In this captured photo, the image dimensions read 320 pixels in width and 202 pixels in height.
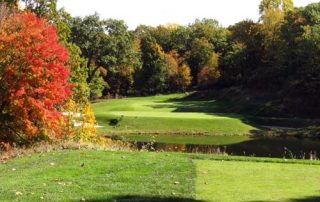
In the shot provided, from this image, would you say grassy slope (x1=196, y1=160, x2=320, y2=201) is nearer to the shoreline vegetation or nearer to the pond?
the pond

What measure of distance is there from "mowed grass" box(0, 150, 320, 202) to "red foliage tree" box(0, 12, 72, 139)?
4172mm

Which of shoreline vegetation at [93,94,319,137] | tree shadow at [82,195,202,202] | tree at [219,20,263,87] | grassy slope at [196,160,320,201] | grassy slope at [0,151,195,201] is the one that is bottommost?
shoreline vegetation at [93,94,319,137]

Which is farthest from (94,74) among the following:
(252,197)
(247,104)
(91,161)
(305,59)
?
(252,197)

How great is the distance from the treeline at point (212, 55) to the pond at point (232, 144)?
12.3m

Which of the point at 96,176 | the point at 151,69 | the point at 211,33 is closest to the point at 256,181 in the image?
the point at 96,176

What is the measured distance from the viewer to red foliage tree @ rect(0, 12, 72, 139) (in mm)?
21891

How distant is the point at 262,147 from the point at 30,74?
2480 centimetres

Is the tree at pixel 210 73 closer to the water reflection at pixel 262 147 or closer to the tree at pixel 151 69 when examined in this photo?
the tree at pixel 151 69

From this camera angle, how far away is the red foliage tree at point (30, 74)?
21.9 meters

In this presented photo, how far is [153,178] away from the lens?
13703mm

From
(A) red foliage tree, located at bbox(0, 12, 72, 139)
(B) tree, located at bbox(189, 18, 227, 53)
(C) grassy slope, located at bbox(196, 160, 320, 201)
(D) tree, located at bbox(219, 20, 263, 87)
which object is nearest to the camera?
(C) grassy slope, located at bbox(196, 160, 320, 201)

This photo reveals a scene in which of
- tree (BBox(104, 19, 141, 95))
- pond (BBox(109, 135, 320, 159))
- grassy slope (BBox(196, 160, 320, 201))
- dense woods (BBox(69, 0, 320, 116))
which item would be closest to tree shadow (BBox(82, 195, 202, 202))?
grassy slope (BBox(196, 160, 320, 201))

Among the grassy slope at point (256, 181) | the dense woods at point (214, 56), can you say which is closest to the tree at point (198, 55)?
the dense woods at point (214, 56)

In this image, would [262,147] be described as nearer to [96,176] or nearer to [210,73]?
[96,176]
